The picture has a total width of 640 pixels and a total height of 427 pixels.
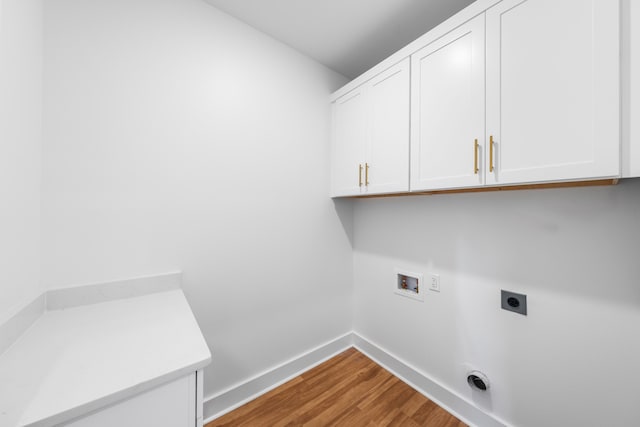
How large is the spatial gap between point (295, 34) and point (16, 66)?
143 centimetres

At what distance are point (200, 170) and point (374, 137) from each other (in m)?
1.15

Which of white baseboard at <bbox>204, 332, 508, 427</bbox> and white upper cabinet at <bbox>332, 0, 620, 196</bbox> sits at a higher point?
white upper cabinet at <bbox>332, 0, 620, 196</bbox>

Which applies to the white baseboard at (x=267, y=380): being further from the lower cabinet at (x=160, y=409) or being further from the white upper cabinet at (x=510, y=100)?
the white upper cabinet at (x=510, y=100)

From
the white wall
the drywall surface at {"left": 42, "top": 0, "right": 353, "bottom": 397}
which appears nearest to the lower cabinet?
the white wall

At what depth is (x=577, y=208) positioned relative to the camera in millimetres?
1092

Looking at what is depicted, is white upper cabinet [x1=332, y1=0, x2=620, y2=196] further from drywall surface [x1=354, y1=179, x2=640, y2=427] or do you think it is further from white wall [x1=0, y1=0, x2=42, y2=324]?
white wall [x1=0, y1=0, x2=42, y2=324]

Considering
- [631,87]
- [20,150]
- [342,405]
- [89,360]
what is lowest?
[342,405]

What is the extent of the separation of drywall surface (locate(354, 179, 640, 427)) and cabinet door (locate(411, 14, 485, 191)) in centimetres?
33

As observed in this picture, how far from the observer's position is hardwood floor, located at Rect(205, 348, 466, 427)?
1.41 m

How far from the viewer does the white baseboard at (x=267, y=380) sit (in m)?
1.44

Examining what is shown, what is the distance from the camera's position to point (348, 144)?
185cm

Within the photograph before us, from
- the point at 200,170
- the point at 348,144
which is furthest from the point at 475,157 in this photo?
the point at 200,170

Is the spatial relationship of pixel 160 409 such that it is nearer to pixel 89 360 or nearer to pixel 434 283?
pixel 89 360

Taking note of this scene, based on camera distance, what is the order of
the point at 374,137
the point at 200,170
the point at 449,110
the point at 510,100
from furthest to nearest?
the point at 374,137 < the point at 200,170 < the point at 449,110 < the point at 510,100
